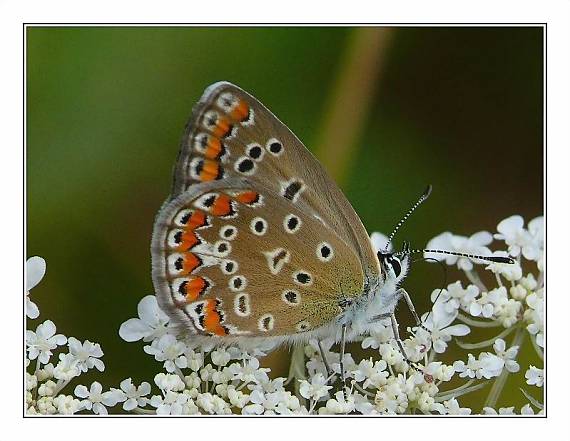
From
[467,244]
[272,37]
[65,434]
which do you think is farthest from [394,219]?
[65,434]

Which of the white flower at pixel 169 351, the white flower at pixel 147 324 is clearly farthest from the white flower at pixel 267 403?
the white flower at pixel 147 324

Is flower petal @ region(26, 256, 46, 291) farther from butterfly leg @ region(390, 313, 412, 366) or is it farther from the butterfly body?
butterfly leg @ region(390, 313, 412, 366)

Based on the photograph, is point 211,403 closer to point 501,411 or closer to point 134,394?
point 134,394

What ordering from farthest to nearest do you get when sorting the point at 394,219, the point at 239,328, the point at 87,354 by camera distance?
the point at 394,219 → the point at 87,354 → the point at 239,328

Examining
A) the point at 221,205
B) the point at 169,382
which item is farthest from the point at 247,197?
the point at 169,382

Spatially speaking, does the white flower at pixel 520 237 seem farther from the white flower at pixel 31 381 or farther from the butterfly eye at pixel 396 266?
the white flower at pixel 31 381

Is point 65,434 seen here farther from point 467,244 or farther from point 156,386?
point 467,244
